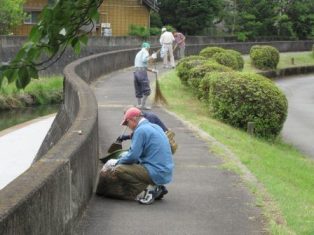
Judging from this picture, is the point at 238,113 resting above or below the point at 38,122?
above

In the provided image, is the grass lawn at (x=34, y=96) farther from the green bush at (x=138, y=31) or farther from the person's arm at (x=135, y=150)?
the person's arm at (x=135, y=150)

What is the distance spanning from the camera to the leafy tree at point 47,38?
10.5 ft

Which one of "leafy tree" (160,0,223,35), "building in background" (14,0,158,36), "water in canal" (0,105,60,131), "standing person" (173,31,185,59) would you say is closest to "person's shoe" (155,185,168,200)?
"water in canal" (0,105,60,131)

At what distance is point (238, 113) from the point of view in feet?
57.6

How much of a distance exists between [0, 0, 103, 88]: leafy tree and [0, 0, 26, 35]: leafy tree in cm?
4023

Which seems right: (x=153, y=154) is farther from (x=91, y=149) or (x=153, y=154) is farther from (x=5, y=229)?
(x=5, y=229)

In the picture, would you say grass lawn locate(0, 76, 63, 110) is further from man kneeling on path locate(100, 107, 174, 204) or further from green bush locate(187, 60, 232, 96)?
man kneeling on path locate(100, 107, 174, 204)

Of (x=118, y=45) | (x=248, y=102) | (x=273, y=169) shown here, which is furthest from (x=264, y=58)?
(x=273, y=169)

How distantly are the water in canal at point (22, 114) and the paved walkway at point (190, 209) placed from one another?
60.4 ft

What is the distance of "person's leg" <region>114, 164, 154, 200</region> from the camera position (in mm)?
8477

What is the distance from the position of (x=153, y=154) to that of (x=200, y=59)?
17.1 m

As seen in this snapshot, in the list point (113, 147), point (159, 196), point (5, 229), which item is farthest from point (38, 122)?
point (5, 229)

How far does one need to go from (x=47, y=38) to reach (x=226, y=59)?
2605cm

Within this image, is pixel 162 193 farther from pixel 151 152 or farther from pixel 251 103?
pixel 251 103
